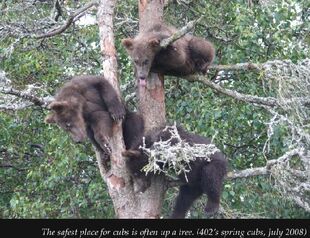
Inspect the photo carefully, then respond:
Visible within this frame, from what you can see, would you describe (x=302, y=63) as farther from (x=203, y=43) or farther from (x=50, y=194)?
(x=50, y=194)

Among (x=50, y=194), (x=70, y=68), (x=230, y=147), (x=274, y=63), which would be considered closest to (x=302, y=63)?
(x=274, y=63)

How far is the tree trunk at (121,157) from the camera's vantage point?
8.05 meters

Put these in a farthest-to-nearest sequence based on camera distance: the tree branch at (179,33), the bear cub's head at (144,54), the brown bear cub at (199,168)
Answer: the bear cub's head at (144,54) → the brown bear cub at (199,168) → the tree branch at (179,33)

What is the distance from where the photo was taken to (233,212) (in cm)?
855

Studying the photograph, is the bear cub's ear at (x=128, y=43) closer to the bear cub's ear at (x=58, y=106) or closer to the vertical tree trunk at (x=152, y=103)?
the vertical tree trunk at (x=152, y=103)

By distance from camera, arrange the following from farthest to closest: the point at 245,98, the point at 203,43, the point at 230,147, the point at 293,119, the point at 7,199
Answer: the point at 7,199 → the point at 230,147 → the point at 203,43 → the point at 245,98 → the point at 293,119

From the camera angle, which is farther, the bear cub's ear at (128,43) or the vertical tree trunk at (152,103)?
the bear cub's ear at (128,43)

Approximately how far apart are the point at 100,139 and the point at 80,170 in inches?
87.8

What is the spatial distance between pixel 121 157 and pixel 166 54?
166 centimetres

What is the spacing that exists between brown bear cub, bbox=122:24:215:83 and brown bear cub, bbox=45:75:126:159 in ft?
1.78

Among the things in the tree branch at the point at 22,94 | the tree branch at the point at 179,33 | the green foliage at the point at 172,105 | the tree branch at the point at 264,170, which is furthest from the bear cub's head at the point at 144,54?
the tree branch at the point at 264,170

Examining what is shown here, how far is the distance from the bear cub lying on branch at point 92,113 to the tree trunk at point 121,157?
0.10 meters

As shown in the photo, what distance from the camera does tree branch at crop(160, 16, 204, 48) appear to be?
730cm

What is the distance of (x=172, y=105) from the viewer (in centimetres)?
1043
